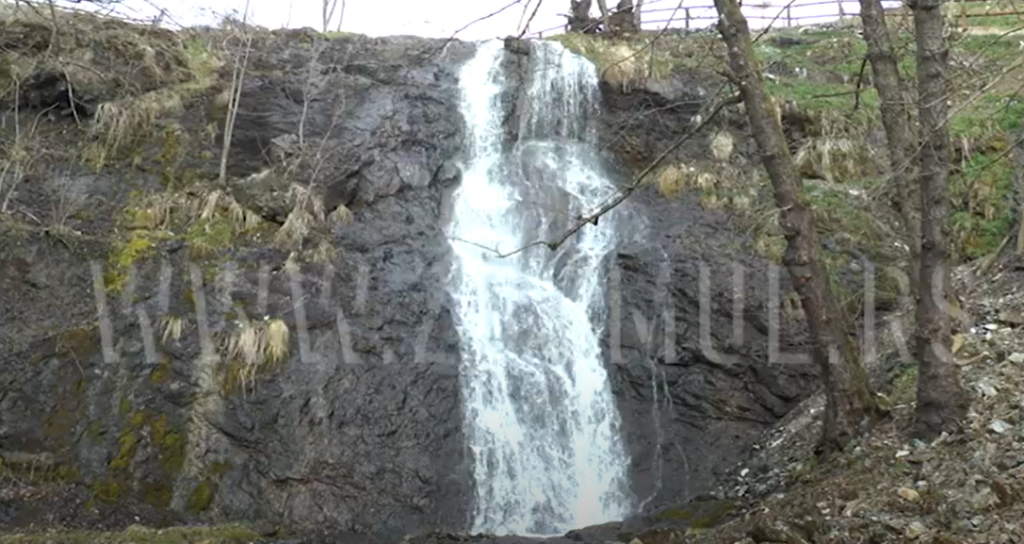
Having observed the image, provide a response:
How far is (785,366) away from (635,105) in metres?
5.86

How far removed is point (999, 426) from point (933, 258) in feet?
4.16

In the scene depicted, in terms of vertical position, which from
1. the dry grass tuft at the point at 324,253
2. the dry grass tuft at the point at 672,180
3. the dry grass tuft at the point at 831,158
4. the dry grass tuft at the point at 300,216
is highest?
the dry grass tuft at the point at 831,158

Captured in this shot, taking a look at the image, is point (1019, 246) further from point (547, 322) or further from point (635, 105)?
point (635, 105)

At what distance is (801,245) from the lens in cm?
691

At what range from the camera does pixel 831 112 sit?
14.4m

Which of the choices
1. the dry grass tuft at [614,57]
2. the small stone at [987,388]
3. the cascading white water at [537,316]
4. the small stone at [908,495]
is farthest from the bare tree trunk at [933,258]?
the dry grass tuft at [614,57]

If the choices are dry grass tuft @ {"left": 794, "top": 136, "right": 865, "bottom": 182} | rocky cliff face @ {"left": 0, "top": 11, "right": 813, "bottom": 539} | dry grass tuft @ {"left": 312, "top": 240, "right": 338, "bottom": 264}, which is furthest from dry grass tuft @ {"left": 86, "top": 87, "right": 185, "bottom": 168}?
dry grass tuft @ {"left": 794, "top": 136, "right": 865, "bottom": 182}

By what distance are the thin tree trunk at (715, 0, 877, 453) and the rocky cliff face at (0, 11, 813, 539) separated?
297cm

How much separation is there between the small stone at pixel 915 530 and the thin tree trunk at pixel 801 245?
173cm

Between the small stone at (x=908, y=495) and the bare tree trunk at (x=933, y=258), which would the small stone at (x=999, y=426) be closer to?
the bare tree trunk at (x=933, y=258)

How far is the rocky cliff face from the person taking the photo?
31.3ft

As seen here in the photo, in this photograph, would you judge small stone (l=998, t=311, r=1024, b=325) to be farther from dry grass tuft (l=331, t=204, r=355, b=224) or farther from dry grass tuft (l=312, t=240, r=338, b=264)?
dry grass tuft (l=331, t=204, r=355, b=224)

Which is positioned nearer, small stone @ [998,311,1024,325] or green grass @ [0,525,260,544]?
small stone @ [998,311,1024,325]

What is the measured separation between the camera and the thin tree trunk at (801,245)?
6883 mm
